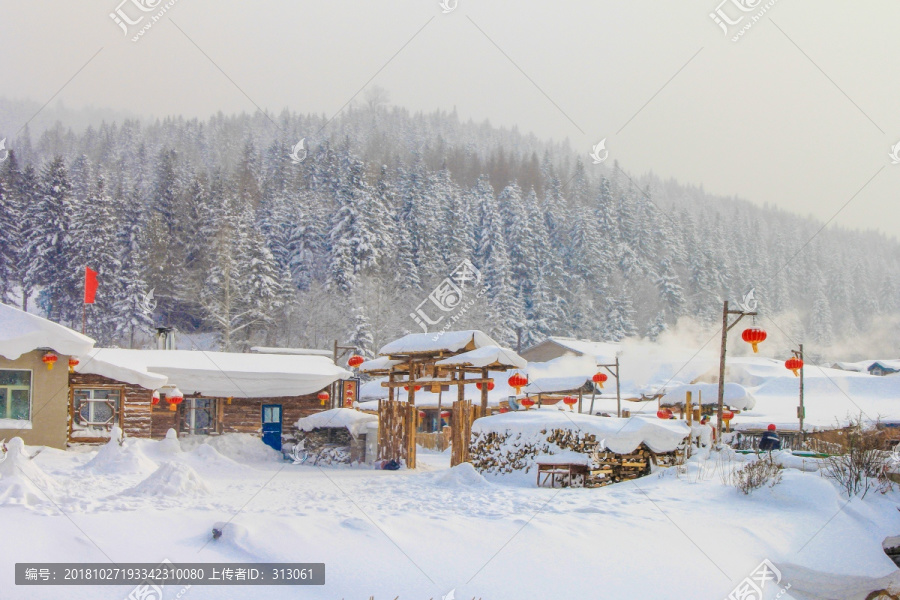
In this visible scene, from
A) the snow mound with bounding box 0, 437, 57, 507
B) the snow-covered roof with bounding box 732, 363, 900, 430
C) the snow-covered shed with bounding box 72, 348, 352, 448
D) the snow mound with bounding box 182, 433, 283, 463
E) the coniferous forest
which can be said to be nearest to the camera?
the snow mound with bounding box 0, 437, 57, 507

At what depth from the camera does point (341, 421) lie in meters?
21.9

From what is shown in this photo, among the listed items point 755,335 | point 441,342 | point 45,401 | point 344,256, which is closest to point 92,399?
point 45,401

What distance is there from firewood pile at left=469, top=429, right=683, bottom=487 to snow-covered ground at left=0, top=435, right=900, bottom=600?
1.29 metres

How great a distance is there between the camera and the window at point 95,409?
20.8 m

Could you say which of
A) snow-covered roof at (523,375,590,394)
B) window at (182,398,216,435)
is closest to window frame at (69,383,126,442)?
window at (182,398,216,435)

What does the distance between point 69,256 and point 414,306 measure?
24.4m

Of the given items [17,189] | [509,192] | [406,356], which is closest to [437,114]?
[509,192]

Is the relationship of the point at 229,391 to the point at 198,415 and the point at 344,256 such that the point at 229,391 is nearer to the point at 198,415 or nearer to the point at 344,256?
the point at 198,415

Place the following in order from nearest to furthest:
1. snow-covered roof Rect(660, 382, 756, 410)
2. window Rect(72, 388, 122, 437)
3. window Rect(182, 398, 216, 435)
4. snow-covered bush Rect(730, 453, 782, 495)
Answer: snow-covered bush Rect(730, 453, 782, 495)
window Rect(72, 388, 122, 437)
window Rect(182, 398, 216, 435)
snow-covered roof Rect(660, 382, 756, 410)

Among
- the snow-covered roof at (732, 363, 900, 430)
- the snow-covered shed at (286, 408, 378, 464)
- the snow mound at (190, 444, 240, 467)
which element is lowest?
the snow-covered roof at (732, 363, 900, 430)

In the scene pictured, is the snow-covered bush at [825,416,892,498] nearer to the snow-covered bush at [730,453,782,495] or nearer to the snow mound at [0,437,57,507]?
the snow-covered bush at [730,453,782,495]

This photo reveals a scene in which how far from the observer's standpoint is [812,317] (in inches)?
3191

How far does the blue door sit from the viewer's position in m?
25.5

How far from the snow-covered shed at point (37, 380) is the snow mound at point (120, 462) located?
14.6 ft
